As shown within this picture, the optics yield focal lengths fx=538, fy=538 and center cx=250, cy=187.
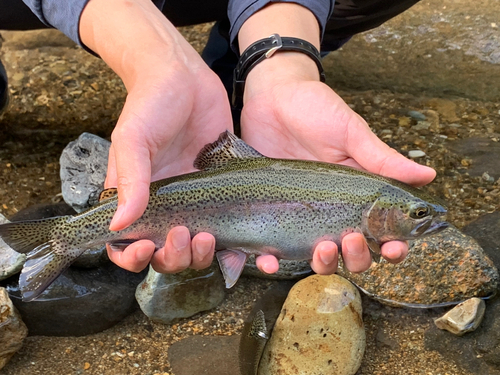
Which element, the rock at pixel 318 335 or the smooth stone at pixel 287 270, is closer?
the rock at pixel 318 335

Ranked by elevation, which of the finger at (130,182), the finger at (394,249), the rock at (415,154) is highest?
the finger at (130,182)

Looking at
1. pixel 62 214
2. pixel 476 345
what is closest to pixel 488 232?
pixel 476 345

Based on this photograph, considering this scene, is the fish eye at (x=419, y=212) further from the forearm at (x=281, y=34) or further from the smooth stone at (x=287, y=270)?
the smooth stone at (x=287, y=270)

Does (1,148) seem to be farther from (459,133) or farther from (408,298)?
(459,133)

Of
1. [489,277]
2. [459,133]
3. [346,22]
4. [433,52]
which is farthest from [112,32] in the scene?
[433,52]

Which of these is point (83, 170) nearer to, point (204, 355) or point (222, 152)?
point (204, 355)

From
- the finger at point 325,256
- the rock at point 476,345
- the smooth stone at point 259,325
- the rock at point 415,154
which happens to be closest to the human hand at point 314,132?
the finger at point 325,256

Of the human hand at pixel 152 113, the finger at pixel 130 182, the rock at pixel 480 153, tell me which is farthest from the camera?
the rock at pixel 480 153

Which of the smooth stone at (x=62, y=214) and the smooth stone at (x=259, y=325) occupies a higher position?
the smooth stone at (x=62, y=214)
